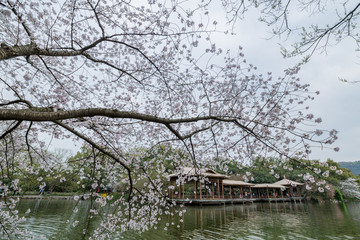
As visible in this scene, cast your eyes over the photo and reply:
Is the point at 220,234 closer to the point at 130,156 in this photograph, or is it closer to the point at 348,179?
the point at 130,156

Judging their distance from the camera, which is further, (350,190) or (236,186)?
(350,190)

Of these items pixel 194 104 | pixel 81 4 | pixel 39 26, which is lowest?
pixel 194 104

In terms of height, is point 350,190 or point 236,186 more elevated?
point 350,190

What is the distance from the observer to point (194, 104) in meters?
5.12

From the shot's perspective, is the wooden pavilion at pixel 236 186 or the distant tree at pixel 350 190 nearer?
the wooden pavilion at pixel 236 186

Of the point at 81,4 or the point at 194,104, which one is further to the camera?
the point at 194,104

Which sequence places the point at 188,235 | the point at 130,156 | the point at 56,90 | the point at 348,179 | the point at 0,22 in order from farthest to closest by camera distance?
the point at 348,179, the point at 188,235, the point at 130,156, the point at 56,90, the point at 0,22

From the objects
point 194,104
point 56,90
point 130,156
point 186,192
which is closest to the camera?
point 56,90

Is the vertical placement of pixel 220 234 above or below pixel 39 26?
below

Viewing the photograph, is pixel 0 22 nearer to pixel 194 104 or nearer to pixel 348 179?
pixel 194 104

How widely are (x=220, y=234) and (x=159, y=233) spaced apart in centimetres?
257

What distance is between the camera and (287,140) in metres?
4.16

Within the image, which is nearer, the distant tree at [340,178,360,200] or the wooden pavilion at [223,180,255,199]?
the wooden pavilion at [223,180,255,199]

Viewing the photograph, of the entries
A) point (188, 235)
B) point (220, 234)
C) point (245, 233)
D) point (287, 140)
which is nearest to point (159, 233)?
point (188, 235)
